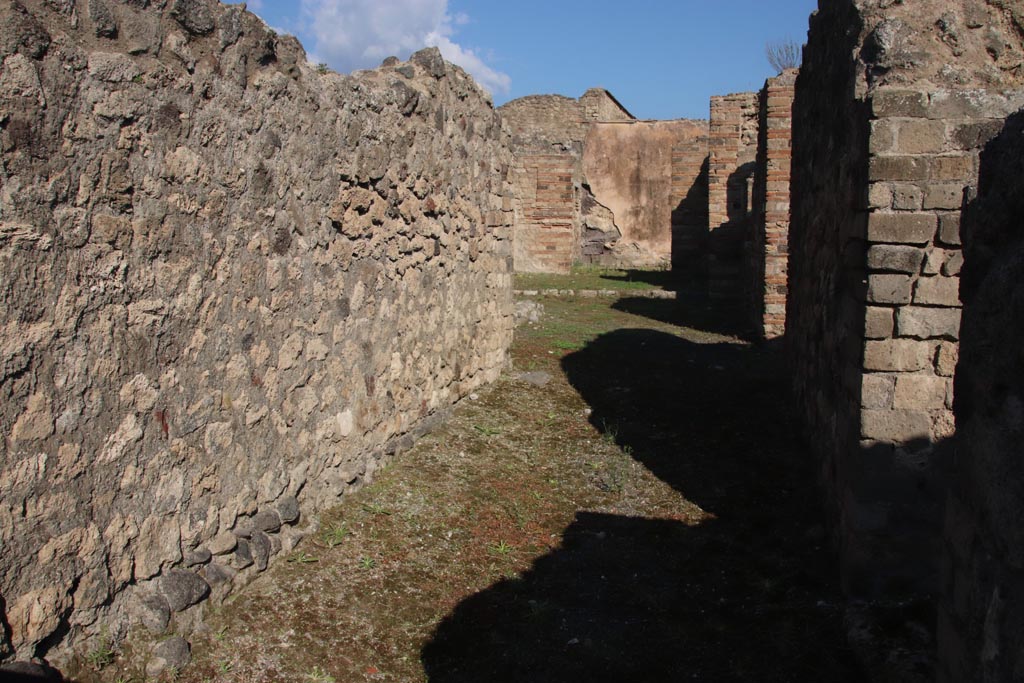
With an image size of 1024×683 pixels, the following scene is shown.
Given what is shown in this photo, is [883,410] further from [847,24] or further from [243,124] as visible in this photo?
[243,124]

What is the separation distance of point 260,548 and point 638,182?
1917 centimetres

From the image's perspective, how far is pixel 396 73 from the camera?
488 cm

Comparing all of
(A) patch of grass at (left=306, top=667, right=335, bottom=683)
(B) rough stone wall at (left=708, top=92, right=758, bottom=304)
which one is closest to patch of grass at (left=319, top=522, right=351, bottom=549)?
(A) patch of grass at (left=306, top=667, right=335, bottom=683)

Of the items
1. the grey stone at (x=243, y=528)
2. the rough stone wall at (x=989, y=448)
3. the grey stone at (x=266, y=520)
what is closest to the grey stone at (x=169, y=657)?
the grey stone at (x=243, y=528)

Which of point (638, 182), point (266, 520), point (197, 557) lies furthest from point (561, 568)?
point (638, 182)

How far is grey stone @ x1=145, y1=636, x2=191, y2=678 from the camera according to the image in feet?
8.73

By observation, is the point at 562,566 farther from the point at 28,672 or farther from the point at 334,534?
the point at 28,672

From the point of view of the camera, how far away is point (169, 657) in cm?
271

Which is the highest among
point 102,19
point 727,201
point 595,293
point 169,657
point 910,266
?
point 102,19

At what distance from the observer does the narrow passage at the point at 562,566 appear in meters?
3.04

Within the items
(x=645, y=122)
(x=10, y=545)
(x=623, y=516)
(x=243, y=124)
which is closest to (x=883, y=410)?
(x=623, y=516)

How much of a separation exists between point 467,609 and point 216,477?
1127 millimetres

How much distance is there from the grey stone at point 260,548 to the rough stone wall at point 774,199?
720 cm

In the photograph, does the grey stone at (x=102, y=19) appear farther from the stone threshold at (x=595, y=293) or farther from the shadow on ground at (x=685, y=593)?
the stone threshold at (x=595, y=293)
